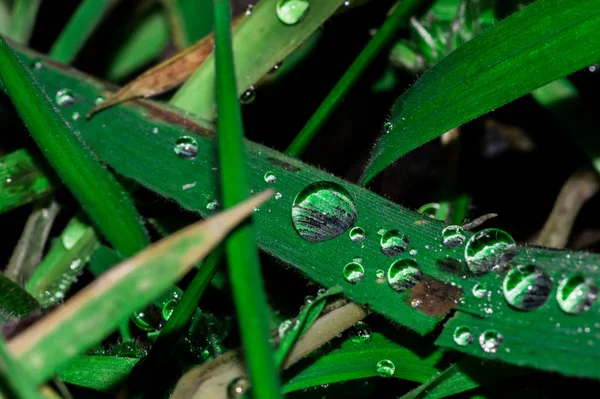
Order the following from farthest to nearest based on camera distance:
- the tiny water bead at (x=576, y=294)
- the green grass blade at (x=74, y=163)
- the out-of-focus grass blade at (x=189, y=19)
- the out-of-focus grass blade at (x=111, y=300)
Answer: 1. the out-of-focus grass blade at (x=189, y=19)
2. the green grass blade at (x=74, y=163)
3. the tiny water bead at (x=576, y=294)
4. the out-of-focus grass blade at (x=111, y=300)

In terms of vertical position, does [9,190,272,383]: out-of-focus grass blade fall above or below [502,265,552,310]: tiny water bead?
below

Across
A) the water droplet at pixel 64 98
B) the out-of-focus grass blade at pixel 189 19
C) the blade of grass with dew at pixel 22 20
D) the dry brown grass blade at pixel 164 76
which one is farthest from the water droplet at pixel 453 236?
the blade of grass with dew at pixel 22 20

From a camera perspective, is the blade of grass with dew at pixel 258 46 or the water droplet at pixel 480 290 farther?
the blade of grass with dew at pixel 258 46

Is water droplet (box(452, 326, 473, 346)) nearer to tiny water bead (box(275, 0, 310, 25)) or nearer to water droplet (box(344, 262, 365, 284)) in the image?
water droplet (box(344, 262, 365, 284))

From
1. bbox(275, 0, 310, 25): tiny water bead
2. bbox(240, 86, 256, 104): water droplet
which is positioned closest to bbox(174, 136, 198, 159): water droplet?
bbox(240, 86, 256, 104): water droplet

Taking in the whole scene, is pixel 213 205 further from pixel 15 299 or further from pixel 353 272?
pixel 15 299

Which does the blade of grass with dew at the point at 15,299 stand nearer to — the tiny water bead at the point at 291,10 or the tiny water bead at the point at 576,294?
the tiny water bead at the point at 291,10

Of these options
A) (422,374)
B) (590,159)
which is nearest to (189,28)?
(590,159)
